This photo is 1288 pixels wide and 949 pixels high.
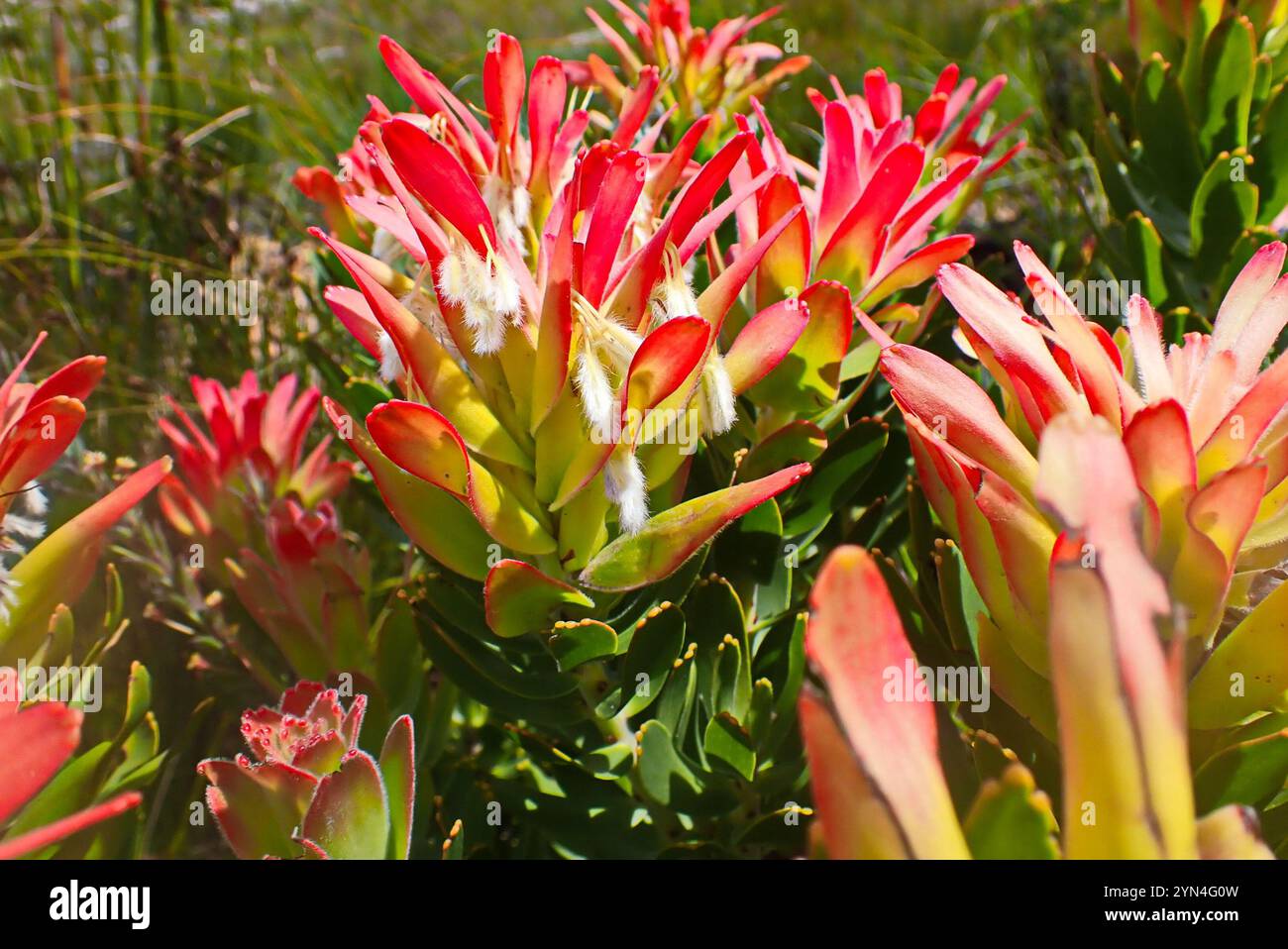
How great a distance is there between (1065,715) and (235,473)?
3.82 ft

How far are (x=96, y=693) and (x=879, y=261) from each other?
0.89 metres

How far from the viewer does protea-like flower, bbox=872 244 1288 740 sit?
0.68 m

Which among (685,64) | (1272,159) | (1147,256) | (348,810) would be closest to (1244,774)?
(348,810)

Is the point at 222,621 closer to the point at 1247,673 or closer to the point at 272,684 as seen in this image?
the point at 272,684

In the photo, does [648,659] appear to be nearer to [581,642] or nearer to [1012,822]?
[581,642]

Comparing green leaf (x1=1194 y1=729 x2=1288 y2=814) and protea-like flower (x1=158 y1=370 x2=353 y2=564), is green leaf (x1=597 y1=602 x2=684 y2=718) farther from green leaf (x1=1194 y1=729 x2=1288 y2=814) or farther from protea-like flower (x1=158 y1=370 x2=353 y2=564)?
protea-like flower (x1=158 y1=370 x2=353 y2=564)

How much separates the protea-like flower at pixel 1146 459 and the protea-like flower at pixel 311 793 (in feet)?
1.54

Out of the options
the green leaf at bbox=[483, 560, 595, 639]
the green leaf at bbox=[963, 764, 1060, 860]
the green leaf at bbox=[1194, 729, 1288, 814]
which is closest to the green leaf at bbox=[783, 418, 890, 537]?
the green leaf at bbox=[483, 560, 595, 639]

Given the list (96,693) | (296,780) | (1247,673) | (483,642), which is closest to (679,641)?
(483,642)

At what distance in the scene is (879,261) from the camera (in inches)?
40.6

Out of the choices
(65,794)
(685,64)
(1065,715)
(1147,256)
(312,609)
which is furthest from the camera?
(685,64)

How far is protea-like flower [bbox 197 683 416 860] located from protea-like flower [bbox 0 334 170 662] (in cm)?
22

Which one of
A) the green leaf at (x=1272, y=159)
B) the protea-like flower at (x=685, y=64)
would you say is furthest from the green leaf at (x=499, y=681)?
the green leaf at (x=1272, y=159)

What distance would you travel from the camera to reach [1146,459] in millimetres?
673
